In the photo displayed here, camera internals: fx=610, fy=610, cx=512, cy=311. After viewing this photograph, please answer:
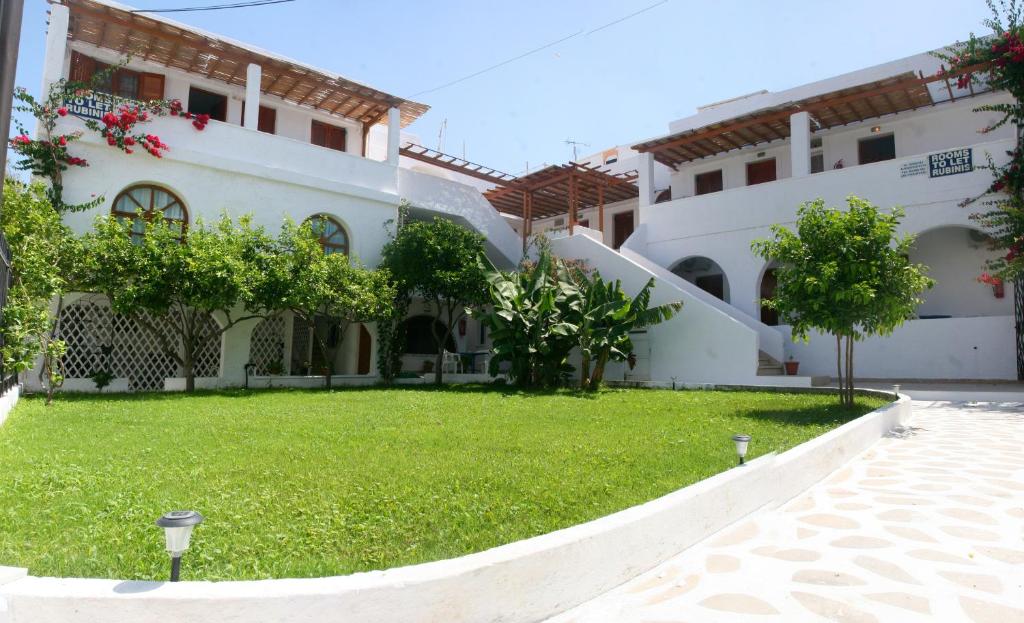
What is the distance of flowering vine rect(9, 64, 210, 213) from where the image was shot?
38.8 ft

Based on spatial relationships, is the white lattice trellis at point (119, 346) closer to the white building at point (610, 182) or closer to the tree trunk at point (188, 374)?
the white building at point (610, 182)

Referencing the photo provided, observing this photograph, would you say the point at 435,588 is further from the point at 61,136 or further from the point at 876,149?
the point at 876,149

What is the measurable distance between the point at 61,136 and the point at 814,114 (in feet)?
60.7

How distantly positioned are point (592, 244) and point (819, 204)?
27.6 ft

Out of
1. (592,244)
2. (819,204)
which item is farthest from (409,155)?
(819,204)

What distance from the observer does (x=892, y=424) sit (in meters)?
9.15

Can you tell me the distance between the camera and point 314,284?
12.9 meters

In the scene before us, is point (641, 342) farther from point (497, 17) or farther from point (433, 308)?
point (497, 17)

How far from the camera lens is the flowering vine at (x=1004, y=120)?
508 inches

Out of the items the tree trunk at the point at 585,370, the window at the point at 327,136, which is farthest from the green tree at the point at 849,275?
the window at the point at 327,136

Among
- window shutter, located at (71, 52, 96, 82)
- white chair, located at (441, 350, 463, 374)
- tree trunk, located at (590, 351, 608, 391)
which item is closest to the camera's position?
tree trunk, located at (590, 351, 608, 391)

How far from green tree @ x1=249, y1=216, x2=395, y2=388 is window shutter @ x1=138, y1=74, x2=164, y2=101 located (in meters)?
4.96

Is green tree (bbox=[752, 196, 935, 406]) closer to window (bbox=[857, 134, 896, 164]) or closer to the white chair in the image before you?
window (bbox=[857, 134, 896, 164])

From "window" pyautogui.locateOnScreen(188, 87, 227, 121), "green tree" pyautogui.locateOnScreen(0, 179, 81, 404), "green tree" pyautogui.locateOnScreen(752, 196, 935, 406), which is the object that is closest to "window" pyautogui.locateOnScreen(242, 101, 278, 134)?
"window" pyautogui.locateOnScreen(188, 87, 227, 121)
